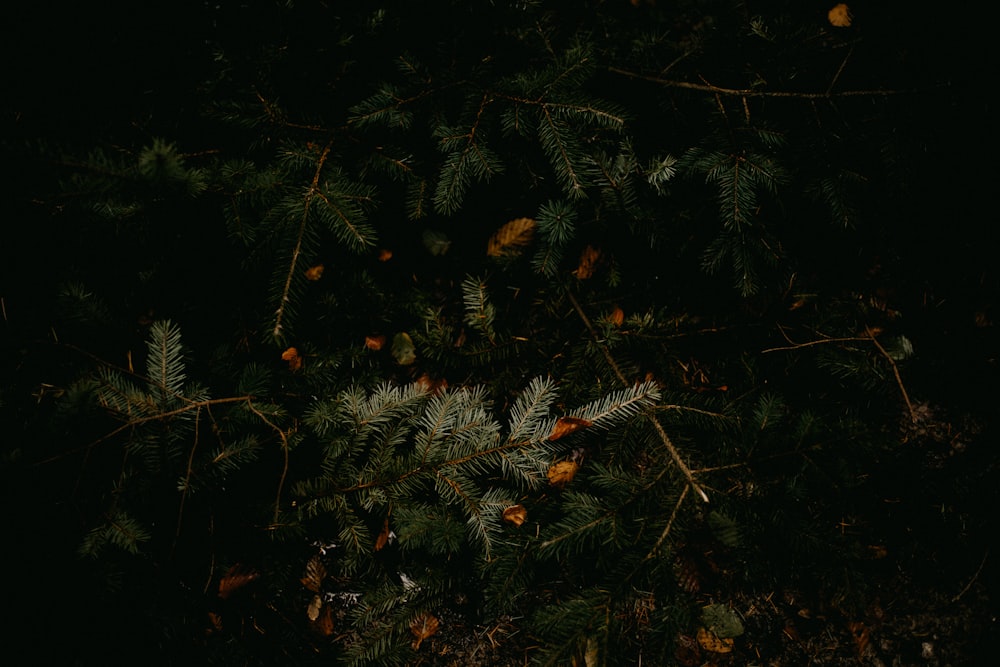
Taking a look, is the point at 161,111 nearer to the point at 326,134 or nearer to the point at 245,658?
the point at 326,134

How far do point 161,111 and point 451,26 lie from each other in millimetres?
1036

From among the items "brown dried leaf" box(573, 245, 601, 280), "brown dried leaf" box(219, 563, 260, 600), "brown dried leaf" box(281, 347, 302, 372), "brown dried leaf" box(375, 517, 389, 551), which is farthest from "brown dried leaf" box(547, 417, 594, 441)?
"brown dried leaf" box(219, 563, 260, 600)

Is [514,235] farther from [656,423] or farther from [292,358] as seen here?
[292,358]

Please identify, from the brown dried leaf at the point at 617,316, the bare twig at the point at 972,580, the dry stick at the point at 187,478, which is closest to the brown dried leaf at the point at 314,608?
the dry stick at the point at 187,478

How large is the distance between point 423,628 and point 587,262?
1.63m

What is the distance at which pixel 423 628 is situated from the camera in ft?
6.54

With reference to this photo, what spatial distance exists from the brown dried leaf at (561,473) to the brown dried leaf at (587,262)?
770 mm

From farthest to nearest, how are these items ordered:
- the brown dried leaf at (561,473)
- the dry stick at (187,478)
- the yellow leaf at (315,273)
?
1. the yellow leaf at (315,273)
2. the brown dried leaf at (561,473)
3. the dry stick at (187,478)

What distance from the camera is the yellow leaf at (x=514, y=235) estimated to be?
1973 mm

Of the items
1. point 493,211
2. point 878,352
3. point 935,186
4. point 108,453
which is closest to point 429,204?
point 493,211

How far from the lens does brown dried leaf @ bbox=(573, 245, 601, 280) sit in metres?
2.09

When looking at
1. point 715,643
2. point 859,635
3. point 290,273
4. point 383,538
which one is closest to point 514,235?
point 290,273

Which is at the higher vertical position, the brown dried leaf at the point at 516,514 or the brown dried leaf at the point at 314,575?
the brown dried leaf at the point at 516,514

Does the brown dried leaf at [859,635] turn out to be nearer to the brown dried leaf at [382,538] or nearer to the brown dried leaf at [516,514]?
the brown dried leaf at [516,514]
